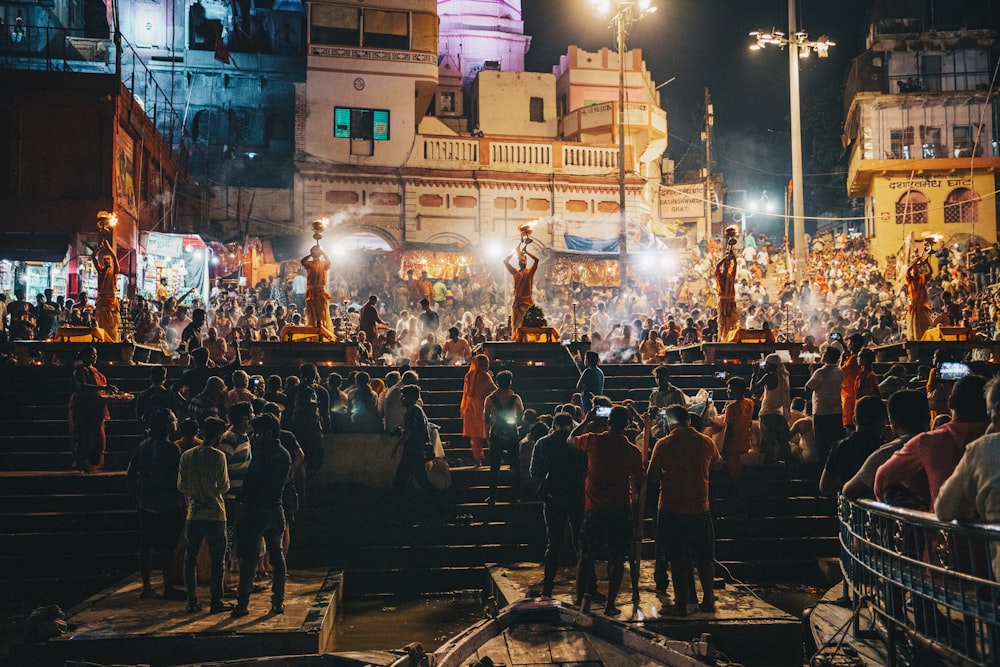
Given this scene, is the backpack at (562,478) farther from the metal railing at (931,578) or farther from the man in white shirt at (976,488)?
the man in white shirt at (976,488)

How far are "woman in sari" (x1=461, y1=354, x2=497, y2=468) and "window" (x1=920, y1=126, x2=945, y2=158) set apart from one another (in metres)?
35.7

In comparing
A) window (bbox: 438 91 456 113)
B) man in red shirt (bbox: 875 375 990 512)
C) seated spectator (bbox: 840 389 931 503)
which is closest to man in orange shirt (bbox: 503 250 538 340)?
seated spectator (bbox: 840 389 931 503)

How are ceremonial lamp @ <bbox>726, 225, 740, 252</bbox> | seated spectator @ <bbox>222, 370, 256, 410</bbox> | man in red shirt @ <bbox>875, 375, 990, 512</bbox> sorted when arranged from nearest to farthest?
man in red shirt @ <bbox>875, 375, 990, 512</bbox>
seated spectator @ <bbox>222, 370, 256, 410</bbox>
ceremonial lamp @ <bbox>726, 225, 740, 252</bbox>

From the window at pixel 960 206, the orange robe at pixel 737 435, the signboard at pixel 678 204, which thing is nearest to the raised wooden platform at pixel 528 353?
the orange robe at pixel 737 435

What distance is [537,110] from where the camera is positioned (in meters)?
41.3

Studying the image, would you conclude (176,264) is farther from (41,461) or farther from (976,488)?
(976,488)

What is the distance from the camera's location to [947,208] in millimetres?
40406

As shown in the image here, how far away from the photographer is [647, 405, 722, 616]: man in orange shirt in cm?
817

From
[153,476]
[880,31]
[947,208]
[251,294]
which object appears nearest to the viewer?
[153,476]

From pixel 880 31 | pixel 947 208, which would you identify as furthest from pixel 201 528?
pixel 880 31

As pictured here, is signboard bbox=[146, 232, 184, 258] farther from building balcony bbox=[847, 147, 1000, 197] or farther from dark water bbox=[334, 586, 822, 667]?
building balcony bbox=[847, 147, 1000, 197]

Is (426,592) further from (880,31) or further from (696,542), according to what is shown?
(880,31)

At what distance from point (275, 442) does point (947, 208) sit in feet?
132

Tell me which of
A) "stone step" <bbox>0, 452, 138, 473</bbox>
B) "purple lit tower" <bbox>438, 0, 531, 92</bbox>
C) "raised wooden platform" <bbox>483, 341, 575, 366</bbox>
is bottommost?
"stone step" <bbox>0, 452, 138, 473</bbox>
